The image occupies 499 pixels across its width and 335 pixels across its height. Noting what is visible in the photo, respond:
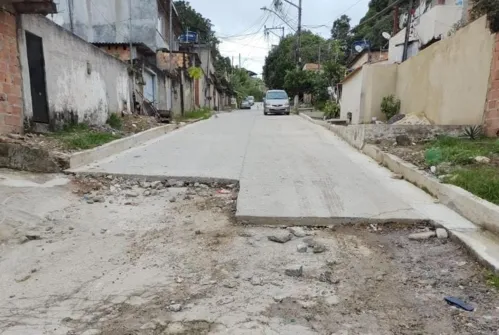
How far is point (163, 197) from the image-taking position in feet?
15.4

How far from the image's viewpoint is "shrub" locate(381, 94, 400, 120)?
1153 centimetres

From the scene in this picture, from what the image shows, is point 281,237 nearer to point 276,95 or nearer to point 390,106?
point 390,106

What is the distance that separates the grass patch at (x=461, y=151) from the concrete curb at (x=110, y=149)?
18.1 feet

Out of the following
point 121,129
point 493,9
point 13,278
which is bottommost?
point 13,278

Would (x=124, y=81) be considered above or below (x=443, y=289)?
above

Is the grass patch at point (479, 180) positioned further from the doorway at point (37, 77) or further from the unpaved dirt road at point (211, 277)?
the doorway at point (37, 77)

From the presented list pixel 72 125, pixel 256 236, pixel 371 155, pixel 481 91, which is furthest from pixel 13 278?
pixel 481 91

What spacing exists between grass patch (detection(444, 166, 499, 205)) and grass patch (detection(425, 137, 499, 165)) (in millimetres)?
401

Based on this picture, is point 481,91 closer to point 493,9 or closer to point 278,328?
point 493,9

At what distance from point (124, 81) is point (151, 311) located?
10.2 m

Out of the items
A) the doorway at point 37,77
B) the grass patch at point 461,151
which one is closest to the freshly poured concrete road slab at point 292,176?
the grass patch at point 461,151

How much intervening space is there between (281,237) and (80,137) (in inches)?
201

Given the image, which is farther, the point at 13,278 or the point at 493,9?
the point at 493,9

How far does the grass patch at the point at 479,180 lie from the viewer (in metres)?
3.83
